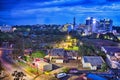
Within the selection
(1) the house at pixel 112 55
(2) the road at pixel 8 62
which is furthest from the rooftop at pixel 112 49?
(2) the road at pixel 8 62

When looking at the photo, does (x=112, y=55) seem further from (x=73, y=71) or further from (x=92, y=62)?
(x=73, y=71)

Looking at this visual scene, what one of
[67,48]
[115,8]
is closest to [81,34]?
[67,48]

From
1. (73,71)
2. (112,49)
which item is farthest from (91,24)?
(73,71)

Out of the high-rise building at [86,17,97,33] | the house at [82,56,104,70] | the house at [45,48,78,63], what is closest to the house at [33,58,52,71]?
the house at [45,48,78,63]

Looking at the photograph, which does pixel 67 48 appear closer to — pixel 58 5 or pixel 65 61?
pixel 65 61

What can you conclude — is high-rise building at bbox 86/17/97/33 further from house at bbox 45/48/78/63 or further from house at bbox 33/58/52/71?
house at bbox 33/58/52/71
